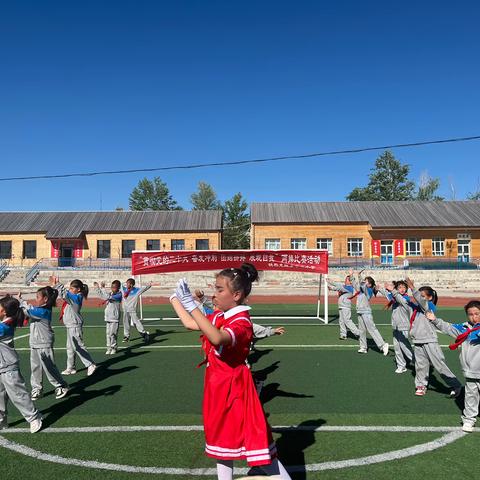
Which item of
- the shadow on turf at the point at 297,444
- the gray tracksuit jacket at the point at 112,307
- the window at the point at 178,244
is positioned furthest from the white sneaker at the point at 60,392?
the window at the point at 178,244

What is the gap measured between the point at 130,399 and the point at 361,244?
34.2 metres

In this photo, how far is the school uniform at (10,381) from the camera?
5254 mm

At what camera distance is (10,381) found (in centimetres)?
525

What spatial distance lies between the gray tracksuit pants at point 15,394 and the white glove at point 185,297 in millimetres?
3715

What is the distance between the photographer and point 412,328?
7082mm

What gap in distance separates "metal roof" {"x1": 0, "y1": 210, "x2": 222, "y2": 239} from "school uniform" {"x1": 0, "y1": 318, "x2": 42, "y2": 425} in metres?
32.8

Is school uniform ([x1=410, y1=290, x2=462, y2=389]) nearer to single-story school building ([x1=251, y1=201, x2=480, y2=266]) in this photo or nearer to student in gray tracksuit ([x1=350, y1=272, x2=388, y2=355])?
student in gray tracksuit ([x1=350, y1=272, x2=388, y2=355])

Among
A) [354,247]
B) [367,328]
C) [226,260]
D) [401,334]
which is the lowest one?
[367,328]

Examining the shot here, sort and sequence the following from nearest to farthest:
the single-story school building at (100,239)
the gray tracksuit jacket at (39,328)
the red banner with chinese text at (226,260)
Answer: the gray tracksuit jacket at (39,328), the red banner with chinese text at (226,260), the single-story school building at (100,239)

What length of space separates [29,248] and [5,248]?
2205 millimetres

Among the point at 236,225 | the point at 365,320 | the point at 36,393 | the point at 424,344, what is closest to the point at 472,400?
the point at 424,344

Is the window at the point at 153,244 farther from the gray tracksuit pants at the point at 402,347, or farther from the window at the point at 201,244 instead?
the gray tracksuit pants at the point at 402,347

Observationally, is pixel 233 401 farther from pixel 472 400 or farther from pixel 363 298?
pixel 363 298

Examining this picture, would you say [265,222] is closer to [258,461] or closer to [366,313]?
[366,313]
